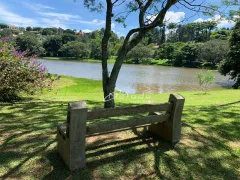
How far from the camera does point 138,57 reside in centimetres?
6969

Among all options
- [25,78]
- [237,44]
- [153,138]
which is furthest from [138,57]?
Result: [153,138]

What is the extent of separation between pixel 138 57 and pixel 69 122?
68.1 metres

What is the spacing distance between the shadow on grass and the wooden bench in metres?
0.18

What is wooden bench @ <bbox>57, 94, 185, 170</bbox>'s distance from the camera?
2.81 m

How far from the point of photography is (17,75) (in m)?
8.29

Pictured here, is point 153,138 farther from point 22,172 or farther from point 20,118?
point 20,118

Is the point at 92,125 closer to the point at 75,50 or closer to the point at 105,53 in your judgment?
the point at 105,53

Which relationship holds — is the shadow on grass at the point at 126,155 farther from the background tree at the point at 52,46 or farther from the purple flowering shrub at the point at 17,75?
the background tree at the point at 52,46

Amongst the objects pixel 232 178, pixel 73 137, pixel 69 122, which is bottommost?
pixel 232 178

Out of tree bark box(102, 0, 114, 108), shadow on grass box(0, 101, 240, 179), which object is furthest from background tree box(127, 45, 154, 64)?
shadow on grass box(0, 101, 240, 179)

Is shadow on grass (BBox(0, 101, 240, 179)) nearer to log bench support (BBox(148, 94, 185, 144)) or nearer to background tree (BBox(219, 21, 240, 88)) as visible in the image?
log bench support (BBox(148, 94, 185, 144))

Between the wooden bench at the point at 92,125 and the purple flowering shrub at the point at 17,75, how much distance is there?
5.60 meters

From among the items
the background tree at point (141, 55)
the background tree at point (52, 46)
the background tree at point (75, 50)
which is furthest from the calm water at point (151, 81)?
the background tree at point (52, 46)

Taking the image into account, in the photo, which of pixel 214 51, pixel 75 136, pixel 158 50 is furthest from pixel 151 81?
pixel 158 50
